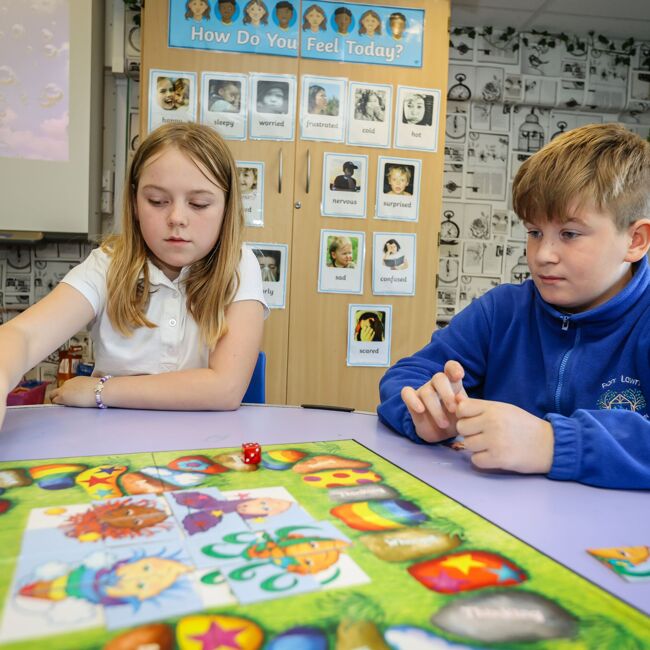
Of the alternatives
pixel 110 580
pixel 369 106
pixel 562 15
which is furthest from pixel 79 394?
pixel 562 15

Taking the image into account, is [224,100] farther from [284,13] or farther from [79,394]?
[79,394]

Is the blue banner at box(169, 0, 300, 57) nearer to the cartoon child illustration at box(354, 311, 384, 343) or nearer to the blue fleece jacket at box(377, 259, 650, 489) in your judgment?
the cartoon child illustration at box(354, 311, 384, 343)

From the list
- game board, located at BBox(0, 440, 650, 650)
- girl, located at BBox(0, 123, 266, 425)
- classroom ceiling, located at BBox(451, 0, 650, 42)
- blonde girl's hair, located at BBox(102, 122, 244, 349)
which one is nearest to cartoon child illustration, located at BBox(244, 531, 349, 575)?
game board, located at BBox(0, 440, 650, 650)

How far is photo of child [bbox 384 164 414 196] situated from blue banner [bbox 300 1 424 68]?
1.34 ft

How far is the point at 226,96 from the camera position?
238 centimetres

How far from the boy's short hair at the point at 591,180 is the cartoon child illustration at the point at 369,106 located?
156cm

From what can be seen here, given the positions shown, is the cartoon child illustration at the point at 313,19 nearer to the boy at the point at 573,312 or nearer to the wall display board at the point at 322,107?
the wall display board at the point at 322,107

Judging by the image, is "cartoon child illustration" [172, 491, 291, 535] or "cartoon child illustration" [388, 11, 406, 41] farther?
"cartoon child illustration" [388, 11, 406, 41]

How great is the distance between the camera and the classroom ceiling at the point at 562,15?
275 cm

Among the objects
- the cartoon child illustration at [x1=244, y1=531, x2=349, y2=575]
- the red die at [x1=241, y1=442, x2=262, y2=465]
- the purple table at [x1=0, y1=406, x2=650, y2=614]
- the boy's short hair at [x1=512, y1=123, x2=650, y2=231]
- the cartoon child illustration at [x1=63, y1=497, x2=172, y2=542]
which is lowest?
the purple table at [x1=0, y1=406, x2=650, y2=614]

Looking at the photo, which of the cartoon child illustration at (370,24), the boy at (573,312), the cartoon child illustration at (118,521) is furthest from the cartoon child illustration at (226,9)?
the cartoon child illustration at (118,521)

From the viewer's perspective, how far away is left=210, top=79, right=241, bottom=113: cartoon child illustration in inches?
93.4

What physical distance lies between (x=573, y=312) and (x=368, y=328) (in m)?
1.51

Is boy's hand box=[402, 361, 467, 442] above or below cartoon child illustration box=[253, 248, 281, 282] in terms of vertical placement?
below
